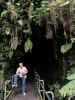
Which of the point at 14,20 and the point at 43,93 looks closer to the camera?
the point at 14,20

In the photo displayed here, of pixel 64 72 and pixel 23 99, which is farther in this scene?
pixel 64 72

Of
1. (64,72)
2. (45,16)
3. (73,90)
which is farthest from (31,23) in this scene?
(73,90)

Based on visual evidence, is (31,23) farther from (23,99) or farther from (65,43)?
(23,99)


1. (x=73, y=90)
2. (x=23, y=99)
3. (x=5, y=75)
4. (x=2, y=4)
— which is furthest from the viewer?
(x=5, y=75)

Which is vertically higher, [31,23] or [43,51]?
[31,23]

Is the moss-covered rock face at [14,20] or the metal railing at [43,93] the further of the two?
Answer: the metal railing at [43,93]

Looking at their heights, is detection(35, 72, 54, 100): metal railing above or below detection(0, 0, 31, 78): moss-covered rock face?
below

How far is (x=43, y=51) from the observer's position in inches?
750

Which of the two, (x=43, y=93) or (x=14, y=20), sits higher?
(x=14, y=20)

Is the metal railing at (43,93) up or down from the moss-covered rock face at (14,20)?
down

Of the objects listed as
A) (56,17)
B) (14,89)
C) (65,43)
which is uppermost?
(56,17)

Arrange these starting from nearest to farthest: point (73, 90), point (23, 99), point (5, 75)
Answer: point (73, 90), point (23, 99), point (5, 75)

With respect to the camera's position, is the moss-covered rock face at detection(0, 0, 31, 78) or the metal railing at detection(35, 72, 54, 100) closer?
the moss-covered rock face at detection(0, 0, 31, 78)

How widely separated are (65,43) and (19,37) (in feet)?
5.72
